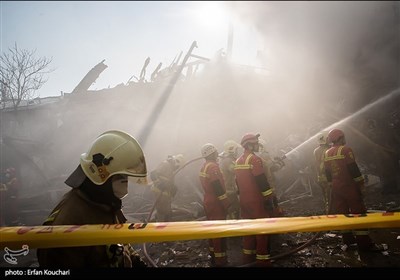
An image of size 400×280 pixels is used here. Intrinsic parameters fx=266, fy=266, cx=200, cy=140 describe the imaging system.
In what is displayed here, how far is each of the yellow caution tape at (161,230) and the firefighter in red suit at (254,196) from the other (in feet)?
8.28

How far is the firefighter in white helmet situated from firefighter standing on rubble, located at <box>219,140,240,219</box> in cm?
512

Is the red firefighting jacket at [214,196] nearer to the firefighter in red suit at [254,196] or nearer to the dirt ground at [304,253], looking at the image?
the firefighter in red suit at [254,196]

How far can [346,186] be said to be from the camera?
16.5ft

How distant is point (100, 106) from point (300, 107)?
1096cm

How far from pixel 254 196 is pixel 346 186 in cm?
184

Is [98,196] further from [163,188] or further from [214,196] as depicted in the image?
[163,188]

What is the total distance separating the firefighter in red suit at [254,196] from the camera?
4.43 metres

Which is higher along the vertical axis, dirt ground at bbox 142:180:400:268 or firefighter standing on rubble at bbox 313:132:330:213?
firefighter standing on rubble at bbox 313:132:330:213

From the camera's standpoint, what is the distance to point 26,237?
5.06 feet

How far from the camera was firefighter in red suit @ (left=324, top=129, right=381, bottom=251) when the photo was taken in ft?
15.8

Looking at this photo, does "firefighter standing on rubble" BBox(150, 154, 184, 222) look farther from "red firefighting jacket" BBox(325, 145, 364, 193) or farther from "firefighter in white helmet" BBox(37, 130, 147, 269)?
"firefighter in white helmet" BBox(37, 130, 147, 269)

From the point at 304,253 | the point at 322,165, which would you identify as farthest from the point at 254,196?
the point at 322,165

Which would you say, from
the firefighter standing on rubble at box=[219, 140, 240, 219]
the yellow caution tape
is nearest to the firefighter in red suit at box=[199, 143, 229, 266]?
the firefighter standing on rubble at box=[219, 140, 240, 219]

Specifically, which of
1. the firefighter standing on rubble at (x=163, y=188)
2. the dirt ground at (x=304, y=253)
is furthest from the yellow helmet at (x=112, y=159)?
the firefighter standing on rubble at (x=163, y=188)
